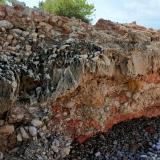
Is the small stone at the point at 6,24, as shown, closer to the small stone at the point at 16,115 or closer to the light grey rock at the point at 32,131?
the small stone at the point at 16,115

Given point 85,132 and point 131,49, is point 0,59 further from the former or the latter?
point 131,49

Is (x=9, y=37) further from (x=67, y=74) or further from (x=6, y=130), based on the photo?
(x=6, y=130)

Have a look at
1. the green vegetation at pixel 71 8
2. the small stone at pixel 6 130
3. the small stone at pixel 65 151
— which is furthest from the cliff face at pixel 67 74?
the green vegetation at pixel 71 8

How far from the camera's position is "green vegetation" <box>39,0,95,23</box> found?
57.5 ft

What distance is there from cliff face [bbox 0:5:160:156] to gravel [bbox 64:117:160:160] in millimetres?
200

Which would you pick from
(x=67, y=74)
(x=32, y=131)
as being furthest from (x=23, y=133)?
(x=67, y=74)

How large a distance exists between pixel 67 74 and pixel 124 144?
2.21m

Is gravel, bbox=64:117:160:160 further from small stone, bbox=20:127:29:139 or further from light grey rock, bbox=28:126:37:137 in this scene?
small stone, bbox=20:127:29:139

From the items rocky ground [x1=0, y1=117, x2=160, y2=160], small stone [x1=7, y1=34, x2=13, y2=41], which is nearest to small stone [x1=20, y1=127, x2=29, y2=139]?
→ rocky ground [x1=0, y1=117, x2=160, y2=160]

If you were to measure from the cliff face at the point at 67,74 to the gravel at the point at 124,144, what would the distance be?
0.20 m

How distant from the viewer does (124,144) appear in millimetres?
9797

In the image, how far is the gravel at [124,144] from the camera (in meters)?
9.21

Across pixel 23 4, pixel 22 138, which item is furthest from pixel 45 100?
pixel 23 4

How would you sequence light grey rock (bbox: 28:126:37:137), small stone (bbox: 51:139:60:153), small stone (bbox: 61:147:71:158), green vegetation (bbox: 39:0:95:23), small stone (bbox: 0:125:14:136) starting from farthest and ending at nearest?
green vegetation (bbox: 39:0:95:23), small stone (bbox: 61:147:71:158), small stone (bbox: 51:139:60:153), light grey rock (bbox: 28:126:37:137), small stone (bbox: 0:125:14:136)
